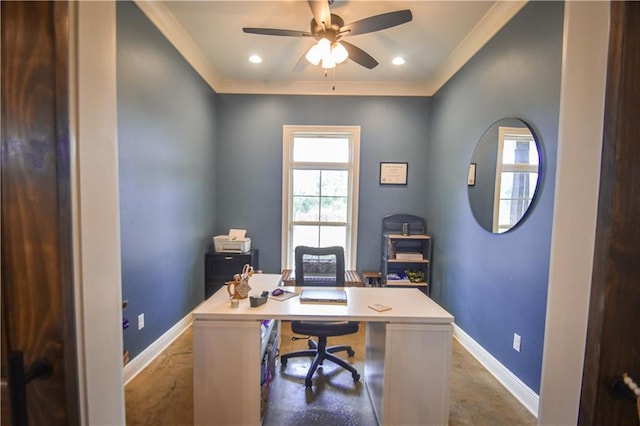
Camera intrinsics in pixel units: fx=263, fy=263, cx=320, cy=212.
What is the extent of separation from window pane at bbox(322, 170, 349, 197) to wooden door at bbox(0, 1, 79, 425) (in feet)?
10.8

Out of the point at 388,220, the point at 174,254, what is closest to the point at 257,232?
the point at 174,254

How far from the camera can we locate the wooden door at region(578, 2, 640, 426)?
0.49m

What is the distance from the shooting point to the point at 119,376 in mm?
565

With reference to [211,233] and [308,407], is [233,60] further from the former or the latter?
[308,407]

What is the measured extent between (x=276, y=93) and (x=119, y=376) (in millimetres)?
3578

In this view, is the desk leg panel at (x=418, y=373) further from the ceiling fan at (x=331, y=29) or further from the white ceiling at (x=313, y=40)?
the white ceiling at (x=313, y=40)

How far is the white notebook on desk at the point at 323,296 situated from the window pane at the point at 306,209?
1.95 meters

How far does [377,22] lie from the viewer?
192 centimetres

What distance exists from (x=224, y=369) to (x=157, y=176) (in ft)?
5.53

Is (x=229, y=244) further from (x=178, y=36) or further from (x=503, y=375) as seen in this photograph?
(x=503, y=375)

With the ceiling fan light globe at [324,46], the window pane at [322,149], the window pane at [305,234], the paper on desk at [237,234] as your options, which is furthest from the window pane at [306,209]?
the ceiling fan light globe at [324,46]

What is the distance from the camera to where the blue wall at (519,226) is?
1.69 m

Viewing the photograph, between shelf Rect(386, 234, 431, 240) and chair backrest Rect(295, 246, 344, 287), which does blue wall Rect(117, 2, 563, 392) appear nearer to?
shelf Rect(386, 234, 431, 240)

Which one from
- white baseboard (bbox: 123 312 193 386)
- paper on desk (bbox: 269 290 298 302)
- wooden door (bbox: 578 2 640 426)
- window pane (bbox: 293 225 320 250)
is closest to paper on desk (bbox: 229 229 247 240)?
window pane (bbox: 293 225 320 250)
